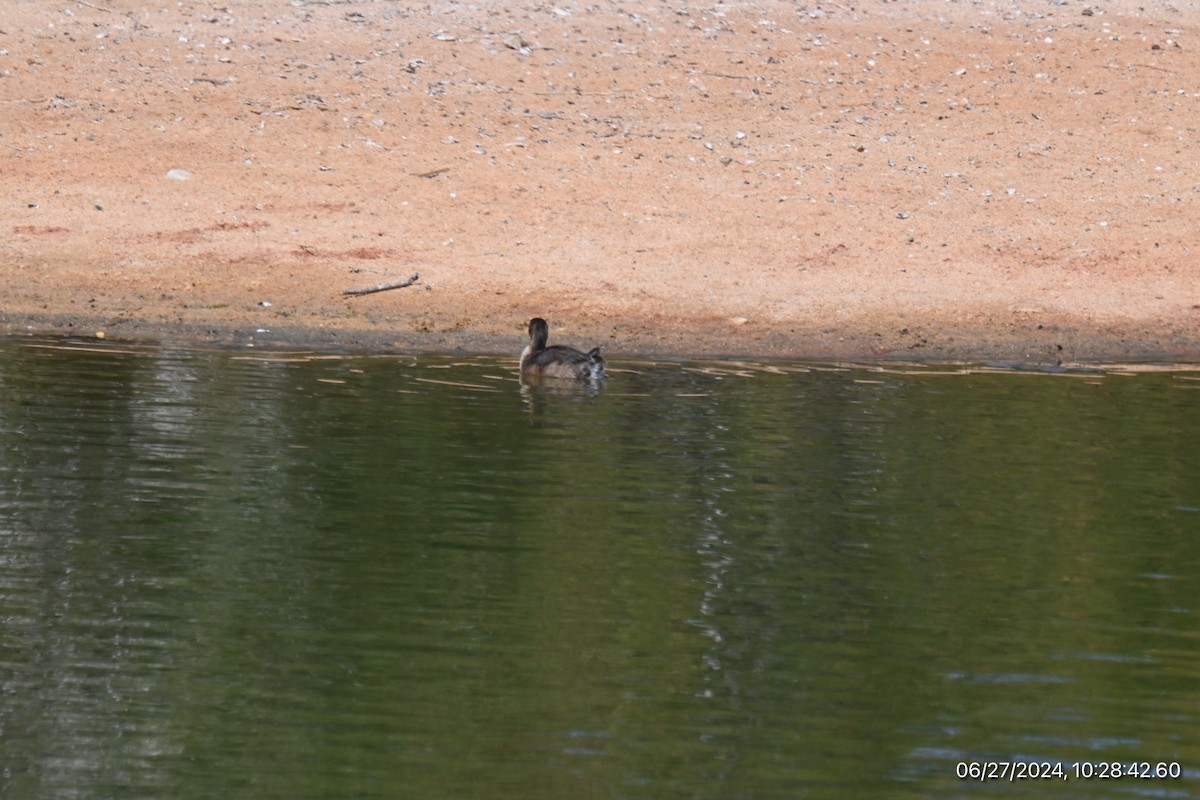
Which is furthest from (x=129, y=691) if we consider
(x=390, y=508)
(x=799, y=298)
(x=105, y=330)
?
(x=799, y=298)

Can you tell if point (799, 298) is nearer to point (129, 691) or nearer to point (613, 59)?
point (613, 59)

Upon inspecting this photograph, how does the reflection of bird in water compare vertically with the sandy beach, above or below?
below

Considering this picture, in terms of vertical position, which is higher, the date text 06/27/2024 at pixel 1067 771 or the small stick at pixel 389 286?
the small stick at pixel 389 286

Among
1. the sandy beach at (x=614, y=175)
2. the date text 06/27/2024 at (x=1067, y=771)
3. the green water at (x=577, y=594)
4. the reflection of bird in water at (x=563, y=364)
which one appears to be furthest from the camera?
the sandy beach at (x=614, y=175)

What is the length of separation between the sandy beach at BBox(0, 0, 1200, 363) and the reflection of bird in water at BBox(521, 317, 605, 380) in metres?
2.31

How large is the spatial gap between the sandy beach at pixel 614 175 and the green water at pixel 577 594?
4757 mm

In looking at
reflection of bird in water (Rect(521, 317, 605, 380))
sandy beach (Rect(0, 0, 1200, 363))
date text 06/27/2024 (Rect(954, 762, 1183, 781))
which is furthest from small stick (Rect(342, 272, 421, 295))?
date text 06/27/2024 (Rect(954, 762, 1183, 781))

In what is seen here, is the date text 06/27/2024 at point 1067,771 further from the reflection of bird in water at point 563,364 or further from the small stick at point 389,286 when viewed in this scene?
the small stick at point 389,286

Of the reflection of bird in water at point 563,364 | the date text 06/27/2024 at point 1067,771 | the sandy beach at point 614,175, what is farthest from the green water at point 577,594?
the sandy beach at point 614,175

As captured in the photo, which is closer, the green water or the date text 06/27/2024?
the date text 06/27/2024

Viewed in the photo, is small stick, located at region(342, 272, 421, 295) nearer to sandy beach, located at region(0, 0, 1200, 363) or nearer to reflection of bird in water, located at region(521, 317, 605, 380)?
sandy beach, located at region(0, 0, 1200, 363)

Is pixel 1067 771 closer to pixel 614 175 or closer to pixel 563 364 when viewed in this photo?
pixel 563 364

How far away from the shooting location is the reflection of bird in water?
1631 centimetres

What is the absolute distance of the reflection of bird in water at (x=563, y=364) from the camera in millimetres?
16312
